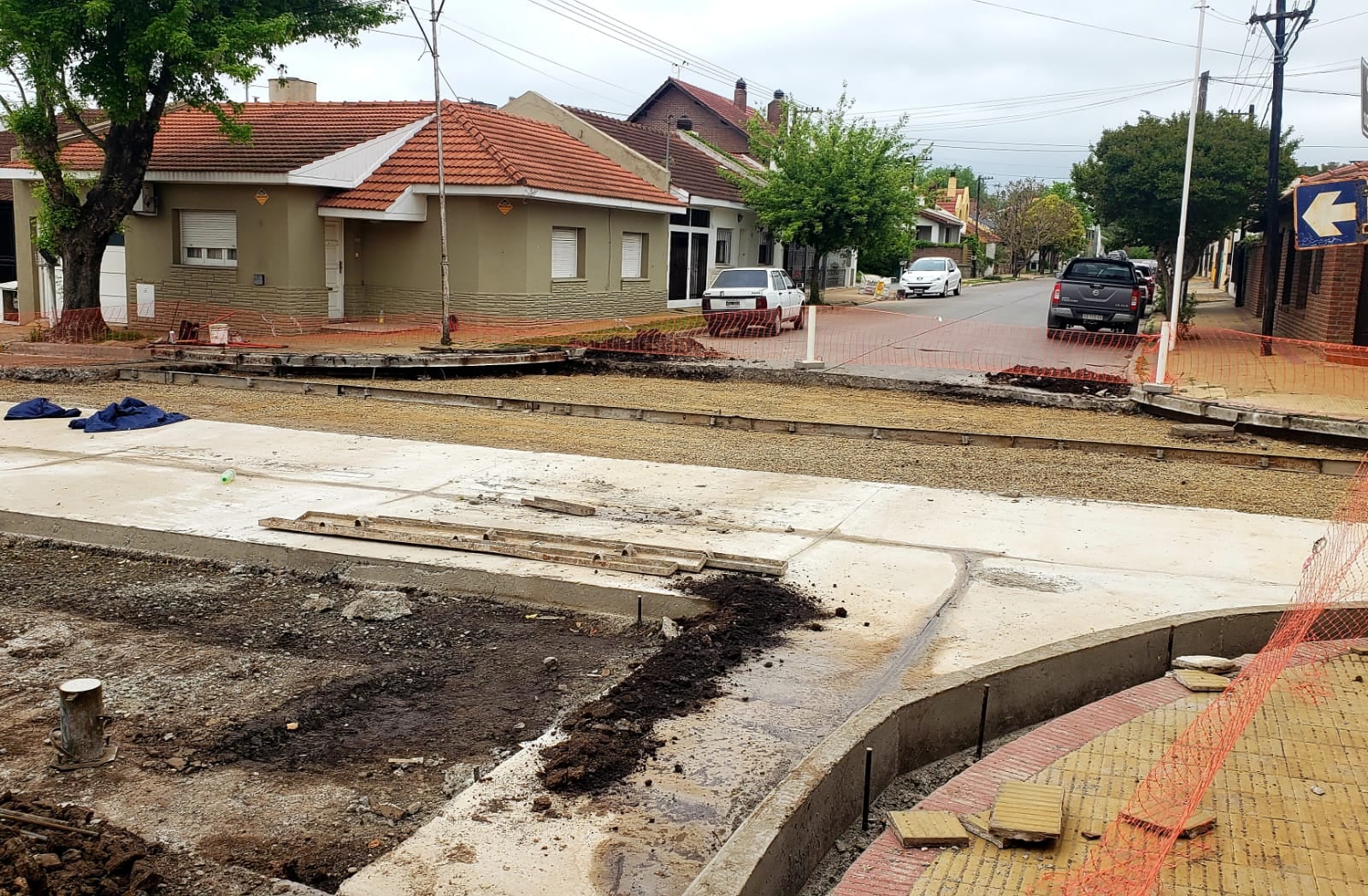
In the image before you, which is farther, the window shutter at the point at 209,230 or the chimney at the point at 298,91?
the chimney at the point at 298,91

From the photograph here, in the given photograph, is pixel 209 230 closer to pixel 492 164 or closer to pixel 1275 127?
pixel 492 164

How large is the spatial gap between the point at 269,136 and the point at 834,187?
54.4 ft

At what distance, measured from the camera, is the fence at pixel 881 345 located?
1848 centimetres

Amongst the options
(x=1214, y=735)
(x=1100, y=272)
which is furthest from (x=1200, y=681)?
(x=1100, y=272)

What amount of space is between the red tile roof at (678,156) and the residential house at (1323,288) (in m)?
15.5

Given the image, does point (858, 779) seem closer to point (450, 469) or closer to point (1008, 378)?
point (450, 469)

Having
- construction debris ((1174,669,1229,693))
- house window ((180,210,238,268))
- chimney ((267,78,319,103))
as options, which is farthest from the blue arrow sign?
chimney ((267,78,319,103))

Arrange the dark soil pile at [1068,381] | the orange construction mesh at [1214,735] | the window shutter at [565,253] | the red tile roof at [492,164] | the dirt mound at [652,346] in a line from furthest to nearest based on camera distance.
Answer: the window shutter at [565,253] → the red tile roof at [492,164] → the dirt mound at [652,346] → the dark soil pile at [1068,381] → the orange construction mesh at [1214,735]

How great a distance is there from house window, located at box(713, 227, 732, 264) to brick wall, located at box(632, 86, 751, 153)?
42.9 ft

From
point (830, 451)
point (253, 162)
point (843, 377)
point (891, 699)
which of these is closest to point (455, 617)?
point (891, 699)

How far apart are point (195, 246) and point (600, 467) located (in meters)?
17.2

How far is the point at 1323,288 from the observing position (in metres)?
21.2

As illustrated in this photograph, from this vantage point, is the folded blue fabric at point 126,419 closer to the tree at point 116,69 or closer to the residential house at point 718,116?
the tree at point 116,69

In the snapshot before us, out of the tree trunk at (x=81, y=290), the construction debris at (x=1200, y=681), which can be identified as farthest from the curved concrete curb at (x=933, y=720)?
the tree trunk at (x=81, y=290)
